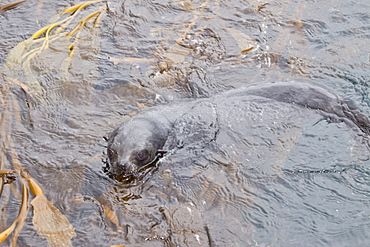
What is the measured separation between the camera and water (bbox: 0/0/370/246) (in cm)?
418

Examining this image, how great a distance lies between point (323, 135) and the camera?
5.09 metres

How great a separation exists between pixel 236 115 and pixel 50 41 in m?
3.01

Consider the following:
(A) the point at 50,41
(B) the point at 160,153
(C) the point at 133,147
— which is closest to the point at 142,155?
(C) the point at 133,147

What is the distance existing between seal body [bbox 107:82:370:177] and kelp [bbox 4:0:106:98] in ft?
5.43

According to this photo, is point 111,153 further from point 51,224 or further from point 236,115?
point 236,115

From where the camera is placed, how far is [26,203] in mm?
4277

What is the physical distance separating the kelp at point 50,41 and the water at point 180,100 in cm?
4

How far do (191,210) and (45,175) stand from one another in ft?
5.00

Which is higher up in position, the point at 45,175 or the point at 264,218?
the point at 45,175

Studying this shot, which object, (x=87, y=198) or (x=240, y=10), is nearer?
(x=87, y=198)

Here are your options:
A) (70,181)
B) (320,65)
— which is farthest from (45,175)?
(320,65)

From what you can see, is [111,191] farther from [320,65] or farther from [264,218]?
[320,65]

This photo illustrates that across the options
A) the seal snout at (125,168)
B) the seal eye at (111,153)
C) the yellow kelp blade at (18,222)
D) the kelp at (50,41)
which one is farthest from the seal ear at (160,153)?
the kelp at (50,41)

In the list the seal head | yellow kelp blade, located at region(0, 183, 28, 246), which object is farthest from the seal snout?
yellow kelp blade, located at region(0, 183, 28, 246)
